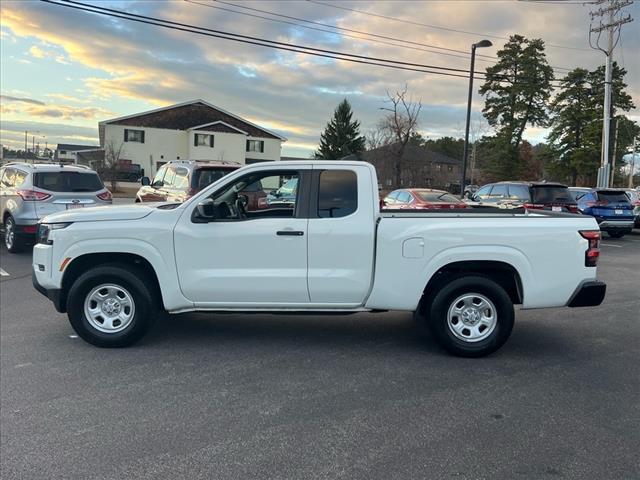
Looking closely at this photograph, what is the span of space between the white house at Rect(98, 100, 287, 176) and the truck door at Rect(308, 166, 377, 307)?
48643mm

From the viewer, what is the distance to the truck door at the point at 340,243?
5.16 meters

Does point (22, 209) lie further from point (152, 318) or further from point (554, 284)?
point (554, 284)

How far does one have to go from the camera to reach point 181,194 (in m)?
11.2

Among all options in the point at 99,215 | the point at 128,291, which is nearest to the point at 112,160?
the point at 99,215

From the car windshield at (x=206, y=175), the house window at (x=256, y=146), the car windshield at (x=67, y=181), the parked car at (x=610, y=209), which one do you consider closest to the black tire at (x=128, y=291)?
the car windshield at (x=206, y=175)

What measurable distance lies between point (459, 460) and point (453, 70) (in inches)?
865

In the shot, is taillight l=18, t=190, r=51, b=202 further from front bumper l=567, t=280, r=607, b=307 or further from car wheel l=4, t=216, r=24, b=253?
front bumper l=567, t=280, r=607, b=307

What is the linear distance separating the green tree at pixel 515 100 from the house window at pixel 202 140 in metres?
29.3

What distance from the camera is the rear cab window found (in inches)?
207

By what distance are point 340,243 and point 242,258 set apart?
979mm

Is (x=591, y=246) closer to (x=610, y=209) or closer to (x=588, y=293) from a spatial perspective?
(x=588, y=293)

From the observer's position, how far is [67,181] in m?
11.3

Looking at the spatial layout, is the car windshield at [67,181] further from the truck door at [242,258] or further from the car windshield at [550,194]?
the car windshield at [550,194]

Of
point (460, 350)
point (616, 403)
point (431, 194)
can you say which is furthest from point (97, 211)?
point (431, 194)
